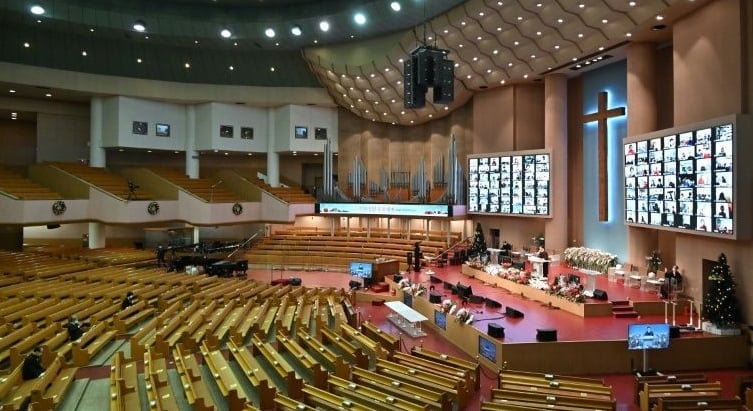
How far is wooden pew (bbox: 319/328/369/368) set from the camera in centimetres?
826

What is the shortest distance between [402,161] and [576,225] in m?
9.86

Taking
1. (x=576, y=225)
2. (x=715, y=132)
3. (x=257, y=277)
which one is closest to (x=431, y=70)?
(x=715, y=132)

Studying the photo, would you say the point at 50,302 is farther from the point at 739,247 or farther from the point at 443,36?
the point at 739,247

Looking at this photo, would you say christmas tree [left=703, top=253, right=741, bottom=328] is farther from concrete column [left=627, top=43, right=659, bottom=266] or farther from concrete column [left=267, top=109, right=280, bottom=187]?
concrete column [left=267, top=109, right=280, bottom=187]

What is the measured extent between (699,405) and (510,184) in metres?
12.3

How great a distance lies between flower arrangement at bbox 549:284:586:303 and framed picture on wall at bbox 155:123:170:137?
19.1m

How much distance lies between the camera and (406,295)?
536 inches

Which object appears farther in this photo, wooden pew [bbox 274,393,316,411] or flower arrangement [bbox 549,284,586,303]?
flower arrangement [bbox 549,284,586,303]

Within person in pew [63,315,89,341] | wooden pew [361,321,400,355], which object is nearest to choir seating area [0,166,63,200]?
person in pew [63,315,89,341]

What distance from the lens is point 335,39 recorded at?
19.7m

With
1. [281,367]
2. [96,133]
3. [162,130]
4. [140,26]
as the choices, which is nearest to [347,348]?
[281,367]

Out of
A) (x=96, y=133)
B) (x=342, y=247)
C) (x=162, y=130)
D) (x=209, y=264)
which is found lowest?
(x=209, y=264)

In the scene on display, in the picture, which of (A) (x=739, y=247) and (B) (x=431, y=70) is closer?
(B) (x=431, y=70)

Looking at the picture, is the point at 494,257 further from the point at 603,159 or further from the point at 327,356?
the point at 327,356
